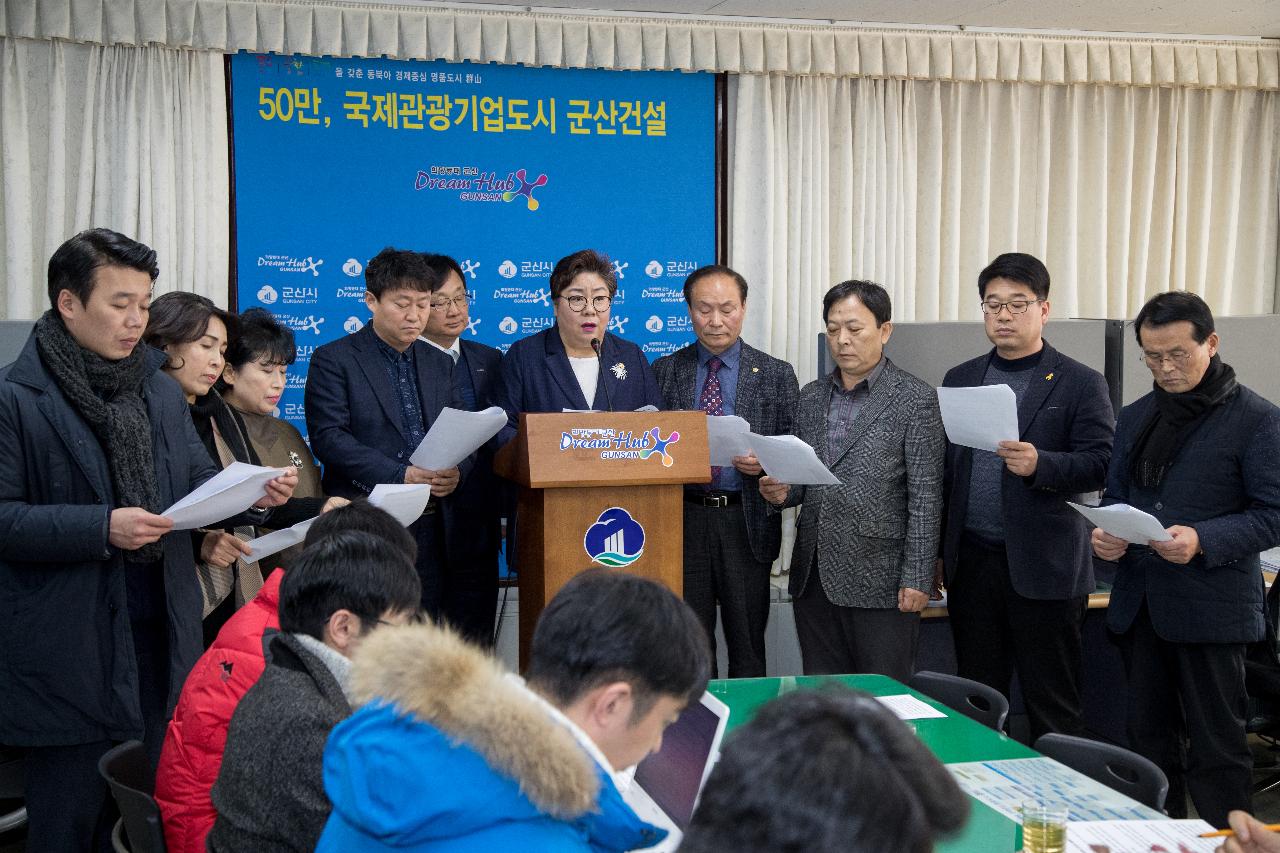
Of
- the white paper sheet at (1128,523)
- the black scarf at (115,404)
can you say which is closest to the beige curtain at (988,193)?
the white paper sheet at (1128,523)

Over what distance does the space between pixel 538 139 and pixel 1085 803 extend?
425 centimetres

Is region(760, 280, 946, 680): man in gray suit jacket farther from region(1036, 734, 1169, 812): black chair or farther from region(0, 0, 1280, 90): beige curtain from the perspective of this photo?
region(0, 0, 1280, 90): beige curtain

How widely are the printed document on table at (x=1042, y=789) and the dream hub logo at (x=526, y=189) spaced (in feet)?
12.8

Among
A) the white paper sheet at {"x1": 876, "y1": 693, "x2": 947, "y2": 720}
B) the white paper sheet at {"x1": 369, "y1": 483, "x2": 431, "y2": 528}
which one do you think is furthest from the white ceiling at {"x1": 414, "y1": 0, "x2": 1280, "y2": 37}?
the white paper sheet at {"x1": 876, "y1": 693, "x2": 947, "y2": 720}

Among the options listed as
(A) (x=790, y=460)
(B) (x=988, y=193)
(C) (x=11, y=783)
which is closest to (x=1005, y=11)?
(B) (x=988, y=193)

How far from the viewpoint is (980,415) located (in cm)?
336

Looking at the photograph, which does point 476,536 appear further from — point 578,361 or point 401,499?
point 401,499

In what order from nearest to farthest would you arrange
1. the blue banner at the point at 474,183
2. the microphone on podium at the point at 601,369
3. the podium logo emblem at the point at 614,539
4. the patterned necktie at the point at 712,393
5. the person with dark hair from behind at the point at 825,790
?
1. the person with dark hair from behind at the point at 825,790
2. the podium logo emblem at the point at 614,539
3. the microphone on podium at the point at 601,369
4. the patterned necktie at the point at 712,393
5. the blue banner at the point at 474,183

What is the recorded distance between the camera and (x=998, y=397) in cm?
324

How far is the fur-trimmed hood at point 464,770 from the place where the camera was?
114 cm

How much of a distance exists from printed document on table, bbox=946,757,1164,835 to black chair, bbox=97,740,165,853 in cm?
138

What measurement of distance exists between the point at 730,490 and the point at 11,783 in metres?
2.58

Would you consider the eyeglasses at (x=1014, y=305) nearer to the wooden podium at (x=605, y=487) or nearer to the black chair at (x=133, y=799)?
the wooden podium at (x=605, y=487)

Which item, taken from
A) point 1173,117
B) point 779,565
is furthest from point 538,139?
point 1173,117
